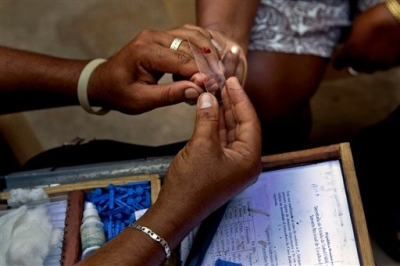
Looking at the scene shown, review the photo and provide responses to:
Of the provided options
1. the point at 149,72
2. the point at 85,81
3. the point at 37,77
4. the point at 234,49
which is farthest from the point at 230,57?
the point at 37,77

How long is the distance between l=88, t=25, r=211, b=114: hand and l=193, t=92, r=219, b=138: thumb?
0.24 ft

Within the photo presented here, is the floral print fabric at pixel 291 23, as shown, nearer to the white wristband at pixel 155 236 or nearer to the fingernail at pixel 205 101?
the fingernail at pixel 205 101

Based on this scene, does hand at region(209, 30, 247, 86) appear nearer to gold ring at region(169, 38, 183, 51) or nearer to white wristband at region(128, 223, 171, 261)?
gold ring at region(169, 38, 183, 51)

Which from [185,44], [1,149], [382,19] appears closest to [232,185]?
[185,44]

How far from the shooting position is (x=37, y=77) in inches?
41.3

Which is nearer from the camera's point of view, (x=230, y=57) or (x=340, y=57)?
(x=230, y=57)

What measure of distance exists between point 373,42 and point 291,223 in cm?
50

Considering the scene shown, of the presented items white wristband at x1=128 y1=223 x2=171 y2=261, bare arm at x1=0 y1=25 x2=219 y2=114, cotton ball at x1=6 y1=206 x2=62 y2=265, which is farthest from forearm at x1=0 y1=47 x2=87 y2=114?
white wristband at x1=128 y1=223 x2=171 y2=261

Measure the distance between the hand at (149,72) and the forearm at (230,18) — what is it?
0.46 feet

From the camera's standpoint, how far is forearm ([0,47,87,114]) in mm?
1032

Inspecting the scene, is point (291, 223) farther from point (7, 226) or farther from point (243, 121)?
point (7, 226)

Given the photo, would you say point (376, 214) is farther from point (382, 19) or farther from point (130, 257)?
point (130, 257)

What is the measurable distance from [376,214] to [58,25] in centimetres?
116

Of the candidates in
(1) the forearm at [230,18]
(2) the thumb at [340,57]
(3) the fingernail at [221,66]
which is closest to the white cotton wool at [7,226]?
(3) the fingernail at [221,66]
